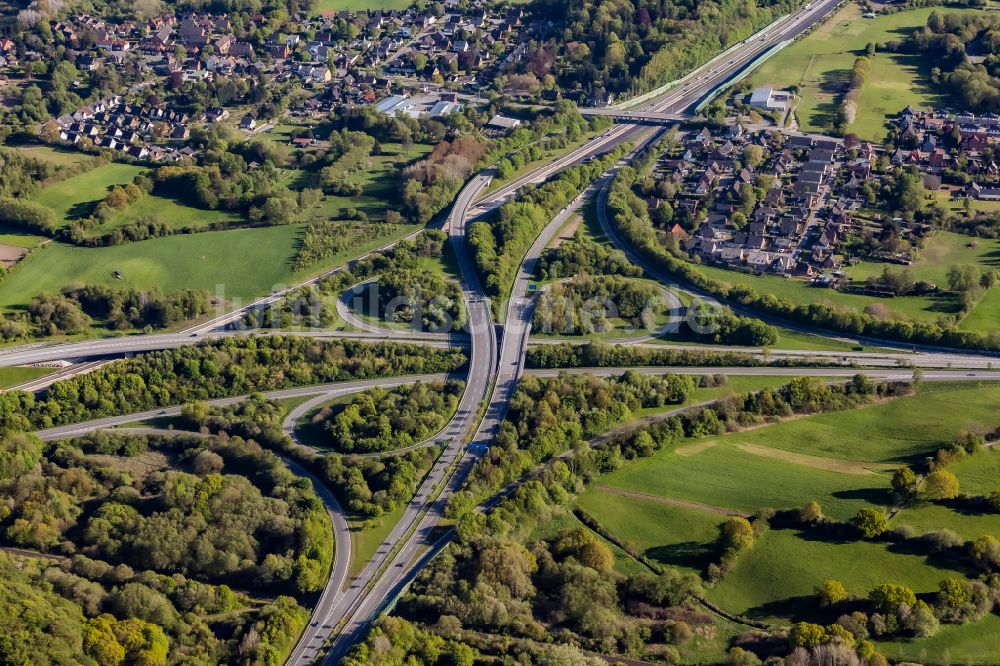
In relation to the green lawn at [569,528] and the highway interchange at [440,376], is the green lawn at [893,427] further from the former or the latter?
the green lawn at [569,528]

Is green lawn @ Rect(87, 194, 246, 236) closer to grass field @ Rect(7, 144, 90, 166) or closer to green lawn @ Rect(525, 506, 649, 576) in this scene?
grass field @ Rect(7, 144, 90, 166)

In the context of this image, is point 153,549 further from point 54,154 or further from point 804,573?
point 54,154

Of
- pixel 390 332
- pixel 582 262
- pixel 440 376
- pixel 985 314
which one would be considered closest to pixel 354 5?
pixel 582 262

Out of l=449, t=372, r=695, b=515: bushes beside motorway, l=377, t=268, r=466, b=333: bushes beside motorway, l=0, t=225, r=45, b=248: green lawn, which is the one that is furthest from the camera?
l=0, t=225, r=45, b=248: green lawn

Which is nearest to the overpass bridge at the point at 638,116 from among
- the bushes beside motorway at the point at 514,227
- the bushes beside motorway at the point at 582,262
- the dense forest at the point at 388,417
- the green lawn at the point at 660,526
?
the bushes beside motorway at the point at 514,227

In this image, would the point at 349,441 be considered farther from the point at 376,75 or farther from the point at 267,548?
the point at 376,75

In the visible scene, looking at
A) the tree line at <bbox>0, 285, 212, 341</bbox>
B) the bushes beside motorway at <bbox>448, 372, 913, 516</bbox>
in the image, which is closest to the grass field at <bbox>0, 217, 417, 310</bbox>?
the tree line at <bbox>0, 285, 212, 341</bbox>

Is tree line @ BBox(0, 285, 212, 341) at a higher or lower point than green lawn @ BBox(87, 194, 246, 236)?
lower
